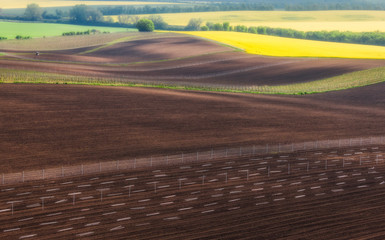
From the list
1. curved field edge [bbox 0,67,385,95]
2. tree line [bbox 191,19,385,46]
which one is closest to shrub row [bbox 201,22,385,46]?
tree line [bbox 191,19,385,46]

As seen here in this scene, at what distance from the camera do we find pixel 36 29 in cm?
16700

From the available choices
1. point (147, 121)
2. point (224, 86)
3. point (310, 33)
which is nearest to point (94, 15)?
point (310, 33)

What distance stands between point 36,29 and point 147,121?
4838 inches

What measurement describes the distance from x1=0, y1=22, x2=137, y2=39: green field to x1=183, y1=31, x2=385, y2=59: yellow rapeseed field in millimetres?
42303

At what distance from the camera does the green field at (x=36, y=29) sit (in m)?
156

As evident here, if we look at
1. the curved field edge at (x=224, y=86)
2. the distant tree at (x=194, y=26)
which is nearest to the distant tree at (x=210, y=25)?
the distant tree at (x=194, y=26)

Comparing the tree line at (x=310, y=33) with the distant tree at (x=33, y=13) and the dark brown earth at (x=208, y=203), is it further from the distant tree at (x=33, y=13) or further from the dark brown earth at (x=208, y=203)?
the dark brown earth at (x=208, y=203)

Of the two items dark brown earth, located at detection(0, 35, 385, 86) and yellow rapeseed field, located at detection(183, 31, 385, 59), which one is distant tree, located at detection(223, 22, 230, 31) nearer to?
yellow rapeseed field, located at detection(183, 31, 385, 59)

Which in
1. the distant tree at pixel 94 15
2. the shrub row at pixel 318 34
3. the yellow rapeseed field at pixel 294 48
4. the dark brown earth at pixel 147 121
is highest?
the distant tree at pixel 94 15

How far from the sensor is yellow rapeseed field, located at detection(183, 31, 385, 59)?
11800cm

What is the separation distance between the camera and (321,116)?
62.1m

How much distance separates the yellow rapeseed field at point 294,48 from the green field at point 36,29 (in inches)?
1665

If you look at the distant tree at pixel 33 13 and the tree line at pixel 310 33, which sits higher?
the distant tree at pixel 33 13

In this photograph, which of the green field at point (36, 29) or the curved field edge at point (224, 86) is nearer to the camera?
the curved field edge at point (224, 86)
